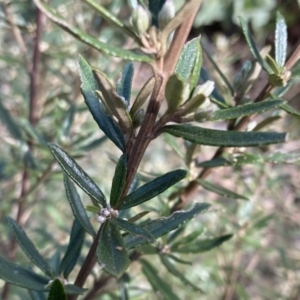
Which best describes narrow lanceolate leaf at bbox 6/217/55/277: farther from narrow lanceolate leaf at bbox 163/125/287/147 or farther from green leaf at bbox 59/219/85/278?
narrow lanceolate leaf at bbox 163/125/287/147

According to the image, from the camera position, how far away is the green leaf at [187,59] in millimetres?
463

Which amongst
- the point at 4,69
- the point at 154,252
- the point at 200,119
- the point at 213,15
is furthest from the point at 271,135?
the point at 213,15

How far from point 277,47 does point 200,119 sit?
0.20 m

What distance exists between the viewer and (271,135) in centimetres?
38

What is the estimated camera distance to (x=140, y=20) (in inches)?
15.2

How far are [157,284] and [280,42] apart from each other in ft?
1.33

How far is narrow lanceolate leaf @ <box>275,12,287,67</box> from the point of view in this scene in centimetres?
54

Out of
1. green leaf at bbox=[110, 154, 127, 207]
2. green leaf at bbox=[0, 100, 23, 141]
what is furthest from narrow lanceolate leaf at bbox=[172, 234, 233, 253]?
green leaf at bbox=[0, 100, 23, 141]

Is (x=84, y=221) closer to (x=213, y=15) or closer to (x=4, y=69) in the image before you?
(x=4, y=69)

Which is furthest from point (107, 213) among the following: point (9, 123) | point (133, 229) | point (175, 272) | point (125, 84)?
point (9, 123)

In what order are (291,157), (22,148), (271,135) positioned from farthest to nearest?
(22,148), (291,157), (271,135)

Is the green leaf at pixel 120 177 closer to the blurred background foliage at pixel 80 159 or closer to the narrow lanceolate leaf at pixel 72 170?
the narrow lanceolate leaf at pixel 72 170

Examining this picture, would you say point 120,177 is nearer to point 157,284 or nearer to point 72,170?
point 72,170

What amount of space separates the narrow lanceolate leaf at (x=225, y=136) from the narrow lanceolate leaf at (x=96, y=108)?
0.05m
